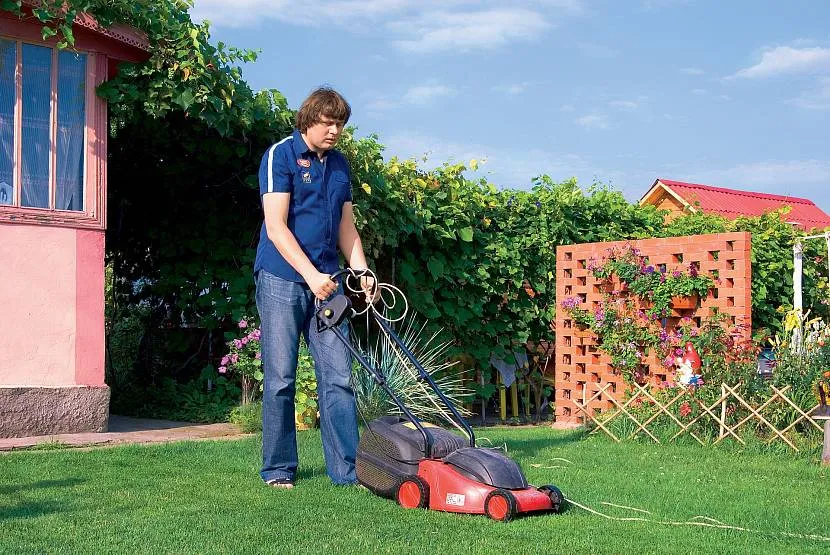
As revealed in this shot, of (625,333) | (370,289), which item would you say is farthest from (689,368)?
(370,289)

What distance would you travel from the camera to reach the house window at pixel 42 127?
741cm

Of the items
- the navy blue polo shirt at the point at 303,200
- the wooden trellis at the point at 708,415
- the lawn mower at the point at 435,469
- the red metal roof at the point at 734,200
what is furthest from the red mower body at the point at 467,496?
the red metal roof at the point at 734,200

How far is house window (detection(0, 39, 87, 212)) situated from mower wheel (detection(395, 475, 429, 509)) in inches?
166

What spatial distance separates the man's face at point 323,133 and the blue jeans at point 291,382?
0.71m

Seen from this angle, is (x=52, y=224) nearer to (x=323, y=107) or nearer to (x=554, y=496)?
(x=323, y=107)

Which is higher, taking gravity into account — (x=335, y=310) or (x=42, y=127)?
(x=42, y=127)

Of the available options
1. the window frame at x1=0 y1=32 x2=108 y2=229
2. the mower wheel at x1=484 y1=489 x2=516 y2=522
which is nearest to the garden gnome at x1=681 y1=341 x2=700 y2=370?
the mower wheel at x1=484 y1=489 x2=516 y2=522

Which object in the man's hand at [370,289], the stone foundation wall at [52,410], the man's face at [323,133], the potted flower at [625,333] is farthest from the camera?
the potted flower at [625,333]

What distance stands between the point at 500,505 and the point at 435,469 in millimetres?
372

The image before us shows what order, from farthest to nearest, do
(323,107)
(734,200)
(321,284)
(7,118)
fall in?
(734,200) → (7,118) → (323,107) → (321,284)

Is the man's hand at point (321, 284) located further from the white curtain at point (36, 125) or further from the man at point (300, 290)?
the white curtain at point (36, 125)

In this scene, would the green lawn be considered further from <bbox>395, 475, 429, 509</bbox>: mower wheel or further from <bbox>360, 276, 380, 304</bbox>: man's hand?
<bbox>360, 276, 380, 304</bbox>: man's hand

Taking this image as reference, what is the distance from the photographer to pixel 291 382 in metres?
5.23

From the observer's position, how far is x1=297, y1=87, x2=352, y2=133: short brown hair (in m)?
5.08
